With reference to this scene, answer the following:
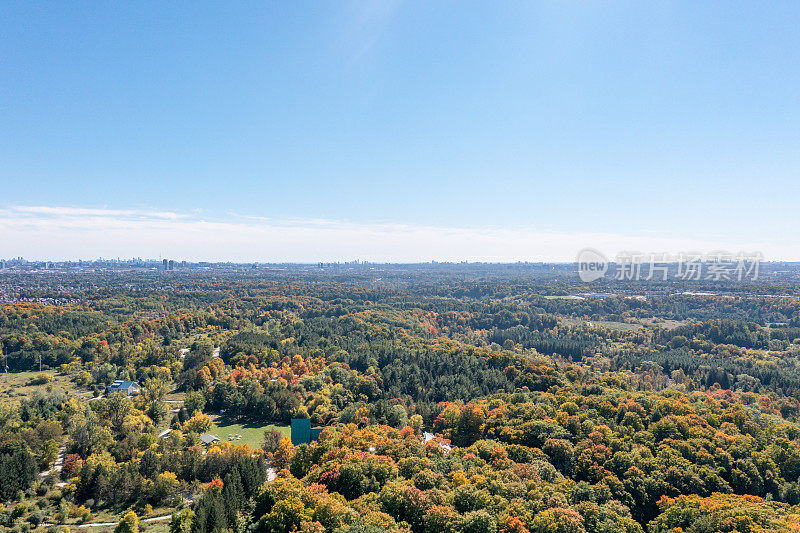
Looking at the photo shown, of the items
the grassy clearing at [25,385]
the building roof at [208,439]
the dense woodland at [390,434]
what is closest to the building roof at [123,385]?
the dense woodland at [390,434]

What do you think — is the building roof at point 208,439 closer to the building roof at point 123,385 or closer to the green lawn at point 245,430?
the green lawn at point 245,430

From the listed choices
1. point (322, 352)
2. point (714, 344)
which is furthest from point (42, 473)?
point (714, 344)

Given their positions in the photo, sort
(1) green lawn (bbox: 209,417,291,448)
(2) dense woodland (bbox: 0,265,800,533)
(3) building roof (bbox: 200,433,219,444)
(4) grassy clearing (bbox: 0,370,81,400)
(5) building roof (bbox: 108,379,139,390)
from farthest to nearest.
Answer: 1. (4) grassy clearing (bbox: 0,370,81,400)
2. (5) building roof (bbox: 108,379,139,390)
3. (1) green lawn (bbox: 209,417,291,448)
4. (3) building roof (bbox: 200,433,219,444)
5. (2) dense woodland (bbox: 0,265,800,533)

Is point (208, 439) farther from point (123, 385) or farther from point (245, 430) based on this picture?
point (123, 385)

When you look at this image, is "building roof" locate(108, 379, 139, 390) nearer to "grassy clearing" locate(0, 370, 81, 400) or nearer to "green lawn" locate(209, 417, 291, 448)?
"grassy clearing" locate(0, 370, 81, 400)

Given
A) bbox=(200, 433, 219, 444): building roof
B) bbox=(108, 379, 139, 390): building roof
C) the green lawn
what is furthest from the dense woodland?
bbox=(108, 379, 139, 390): building roof

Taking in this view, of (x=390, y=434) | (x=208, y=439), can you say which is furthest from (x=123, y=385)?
(x=390, y=434)

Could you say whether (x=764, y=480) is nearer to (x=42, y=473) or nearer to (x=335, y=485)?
(x=335, y=485)
